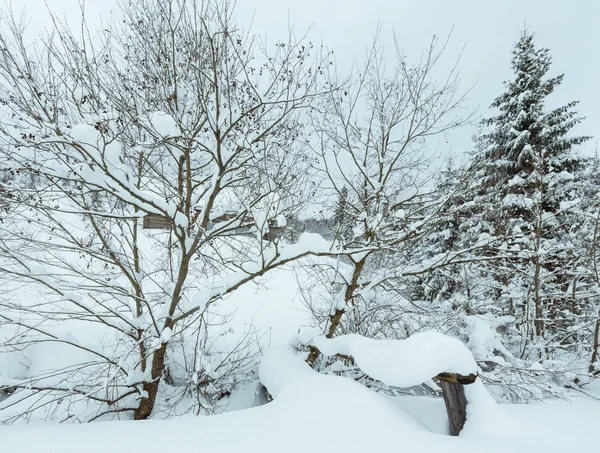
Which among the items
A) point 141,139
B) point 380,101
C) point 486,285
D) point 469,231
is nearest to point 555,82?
point 469,231

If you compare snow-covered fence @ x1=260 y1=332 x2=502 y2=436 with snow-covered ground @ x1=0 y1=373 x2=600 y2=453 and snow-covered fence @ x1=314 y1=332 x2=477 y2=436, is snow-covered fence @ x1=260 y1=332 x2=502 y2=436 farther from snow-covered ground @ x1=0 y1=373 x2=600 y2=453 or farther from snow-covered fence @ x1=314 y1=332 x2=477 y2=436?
snow-covered ground @ x1=0 y1=373 x2=600 y2=453

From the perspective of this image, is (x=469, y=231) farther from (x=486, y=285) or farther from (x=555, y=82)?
(x=555, y=82)

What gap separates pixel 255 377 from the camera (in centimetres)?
544

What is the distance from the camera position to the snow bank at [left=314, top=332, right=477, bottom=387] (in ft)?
5.72

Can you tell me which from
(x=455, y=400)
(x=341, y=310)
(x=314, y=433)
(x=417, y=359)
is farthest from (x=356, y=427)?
(x=341, y=310)

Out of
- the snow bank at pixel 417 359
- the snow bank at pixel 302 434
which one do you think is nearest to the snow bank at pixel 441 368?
the snow bank at pixel 417 359

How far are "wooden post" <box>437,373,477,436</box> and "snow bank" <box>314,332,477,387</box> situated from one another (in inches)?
3.6

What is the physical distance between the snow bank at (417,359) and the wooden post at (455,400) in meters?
0.09

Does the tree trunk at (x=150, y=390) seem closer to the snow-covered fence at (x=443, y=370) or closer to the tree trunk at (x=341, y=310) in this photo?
the tree trunk at (x=341, y=310)

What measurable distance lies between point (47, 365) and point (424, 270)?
281 inches

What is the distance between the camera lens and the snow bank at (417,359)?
1.74m

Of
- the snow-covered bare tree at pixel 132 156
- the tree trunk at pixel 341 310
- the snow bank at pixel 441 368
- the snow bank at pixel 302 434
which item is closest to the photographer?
the snow bank at pixel 302 434

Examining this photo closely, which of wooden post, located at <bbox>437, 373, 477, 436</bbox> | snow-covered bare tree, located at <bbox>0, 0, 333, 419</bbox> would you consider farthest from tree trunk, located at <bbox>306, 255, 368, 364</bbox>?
wooden post, located at <bbox>437, 373, 477, 436</bbox>

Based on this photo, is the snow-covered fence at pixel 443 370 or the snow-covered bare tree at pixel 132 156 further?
the snow-covered bare tree at pixel 132 156
